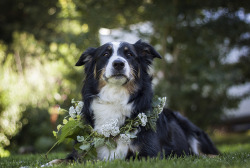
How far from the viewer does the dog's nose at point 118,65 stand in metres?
3.34

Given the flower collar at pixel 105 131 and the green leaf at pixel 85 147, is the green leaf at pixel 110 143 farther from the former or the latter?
the green leaf at pixel 85 147

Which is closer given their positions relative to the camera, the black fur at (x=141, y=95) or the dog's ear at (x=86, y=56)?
the black fur at (x=141, y=95)

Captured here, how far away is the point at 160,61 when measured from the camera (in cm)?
822

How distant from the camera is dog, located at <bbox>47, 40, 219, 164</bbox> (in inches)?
128

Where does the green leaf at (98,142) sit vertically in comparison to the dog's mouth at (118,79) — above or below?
below

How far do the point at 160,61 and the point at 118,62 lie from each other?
502 cm

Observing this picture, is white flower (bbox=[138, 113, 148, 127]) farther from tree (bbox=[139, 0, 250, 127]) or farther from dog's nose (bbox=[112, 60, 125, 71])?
tree (bbox=[139, 0, 250, 127])

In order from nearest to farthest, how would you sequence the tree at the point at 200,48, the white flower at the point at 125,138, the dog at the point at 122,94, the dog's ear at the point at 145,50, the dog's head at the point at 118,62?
the white flower at the point at 125,138 < the dog at the point at 122,94 < the dog's head at the point at 118,62 < the dog's ear at the point at 145,50 < the tree at the point at 200,48

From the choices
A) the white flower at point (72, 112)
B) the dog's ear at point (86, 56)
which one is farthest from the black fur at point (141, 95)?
the white flower at point (72, 112)

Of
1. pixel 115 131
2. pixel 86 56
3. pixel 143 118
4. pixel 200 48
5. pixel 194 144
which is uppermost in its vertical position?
pixel 200 48

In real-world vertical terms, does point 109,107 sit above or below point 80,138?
above

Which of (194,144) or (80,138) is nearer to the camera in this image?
(80,138)

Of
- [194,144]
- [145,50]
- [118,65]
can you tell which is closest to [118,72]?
[118,65]

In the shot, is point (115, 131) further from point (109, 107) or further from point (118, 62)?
point (118, 62)
